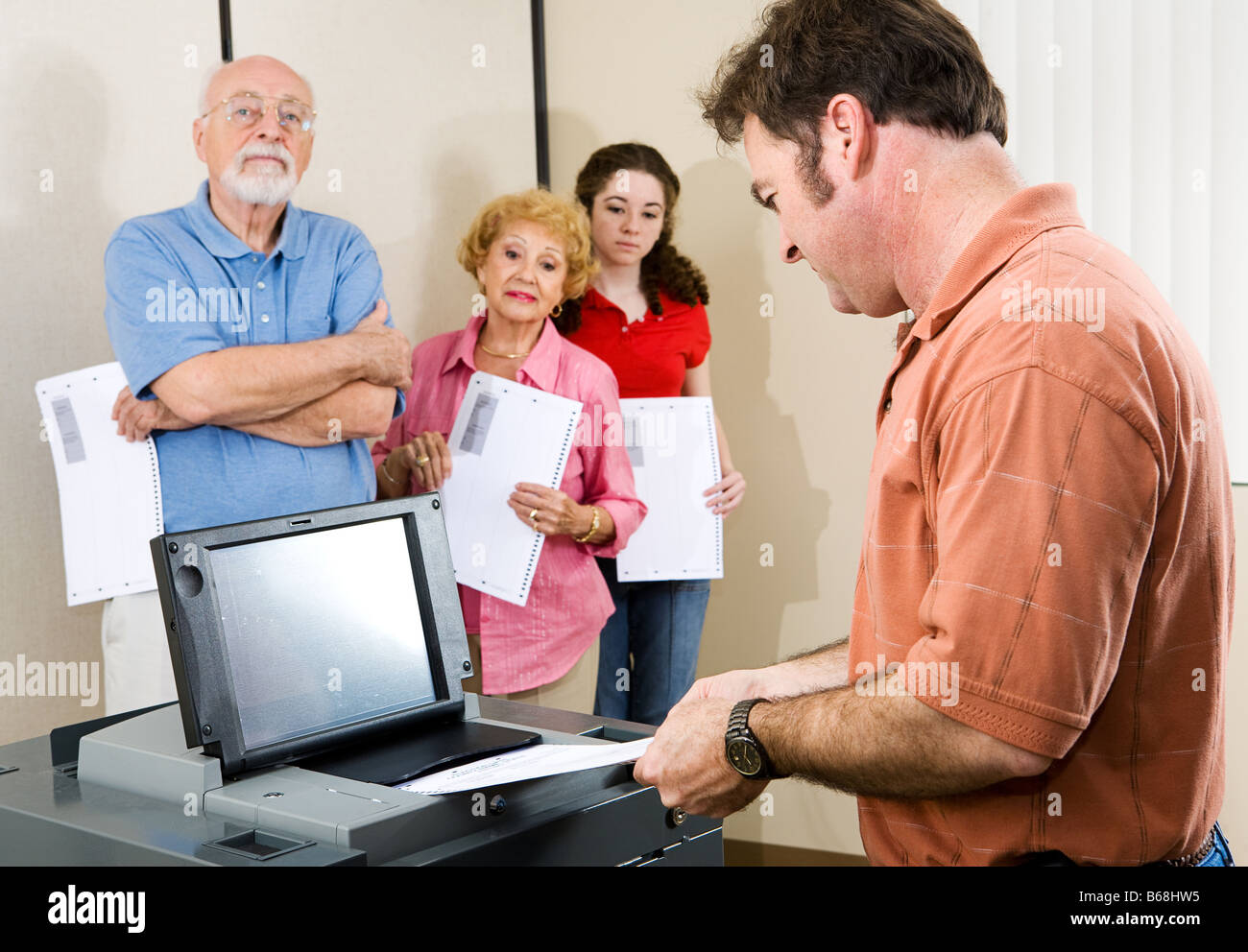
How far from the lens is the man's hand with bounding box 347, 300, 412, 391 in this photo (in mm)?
2092

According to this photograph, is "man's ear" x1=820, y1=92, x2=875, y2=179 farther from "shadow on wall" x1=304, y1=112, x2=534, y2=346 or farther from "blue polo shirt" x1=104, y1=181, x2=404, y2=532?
"shadow on wall" x1=304, y1=112, x2=534, y2=346

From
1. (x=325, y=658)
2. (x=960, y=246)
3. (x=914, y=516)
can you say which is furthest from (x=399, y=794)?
(x=960, y=246)

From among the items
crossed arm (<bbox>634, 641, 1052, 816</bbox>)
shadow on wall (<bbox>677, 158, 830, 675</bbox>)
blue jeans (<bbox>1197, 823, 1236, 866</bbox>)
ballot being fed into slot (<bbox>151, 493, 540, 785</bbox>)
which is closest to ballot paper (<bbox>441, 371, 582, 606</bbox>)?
shadow on wall (<bbox>677, 158, 830, 675</bbox>)

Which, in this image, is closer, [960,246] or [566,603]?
[960,246]

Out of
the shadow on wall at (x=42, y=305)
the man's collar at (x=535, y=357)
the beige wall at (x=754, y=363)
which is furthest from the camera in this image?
the beige wall at (x=754, y=363)

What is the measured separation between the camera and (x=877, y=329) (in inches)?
122

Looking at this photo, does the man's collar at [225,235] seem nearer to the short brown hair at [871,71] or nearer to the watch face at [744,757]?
the short brown hair at [871,71]

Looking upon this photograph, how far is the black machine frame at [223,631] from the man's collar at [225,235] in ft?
3.75

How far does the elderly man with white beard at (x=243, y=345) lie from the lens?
6.42 ft

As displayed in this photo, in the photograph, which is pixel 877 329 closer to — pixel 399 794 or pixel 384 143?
pixel 384 143

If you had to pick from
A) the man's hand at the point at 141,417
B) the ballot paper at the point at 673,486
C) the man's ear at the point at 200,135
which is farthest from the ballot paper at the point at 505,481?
the man's ear at the point at 200,135

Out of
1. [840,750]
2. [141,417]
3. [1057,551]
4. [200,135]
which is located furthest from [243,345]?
[1057,551]

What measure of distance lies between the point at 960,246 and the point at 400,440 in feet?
5.59

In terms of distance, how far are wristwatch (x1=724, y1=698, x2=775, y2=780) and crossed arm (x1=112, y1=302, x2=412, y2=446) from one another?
1.26 meters
